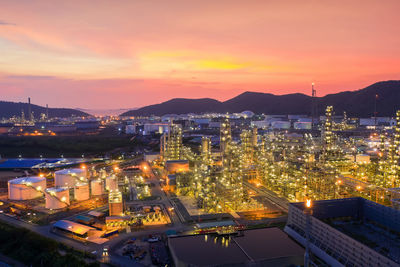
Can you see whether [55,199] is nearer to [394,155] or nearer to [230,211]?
[230,211]

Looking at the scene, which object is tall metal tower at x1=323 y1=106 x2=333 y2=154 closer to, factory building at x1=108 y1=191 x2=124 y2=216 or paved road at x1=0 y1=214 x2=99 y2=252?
factory building at x1=108 y1=191 x2=124 y2=216

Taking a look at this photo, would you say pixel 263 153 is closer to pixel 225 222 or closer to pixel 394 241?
pixel 225 222

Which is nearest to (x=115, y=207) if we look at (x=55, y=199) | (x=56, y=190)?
(x=55, y=199)

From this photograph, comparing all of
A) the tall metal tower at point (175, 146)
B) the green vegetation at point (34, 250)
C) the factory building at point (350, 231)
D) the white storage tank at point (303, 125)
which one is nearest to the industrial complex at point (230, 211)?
the factory building at point (350, 231)

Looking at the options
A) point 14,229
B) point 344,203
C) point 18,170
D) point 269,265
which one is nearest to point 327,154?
point 344,203

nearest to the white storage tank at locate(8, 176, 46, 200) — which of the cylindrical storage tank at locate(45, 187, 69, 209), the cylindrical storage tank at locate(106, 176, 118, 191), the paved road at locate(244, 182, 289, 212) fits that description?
the cylindrical storage tank at locate(45, 187, 69, 209)

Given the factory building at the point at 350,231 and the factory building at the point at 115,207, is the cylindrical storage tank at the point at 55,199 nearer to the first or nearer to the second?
the factory building at the point at 115,207

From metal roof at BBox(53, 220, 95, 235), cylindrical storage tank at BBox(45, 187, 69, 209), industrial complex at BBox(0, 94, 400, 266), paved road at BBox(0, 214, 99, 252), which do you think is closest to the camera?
industrial complex at BBox(0, 94, 400, 266)
